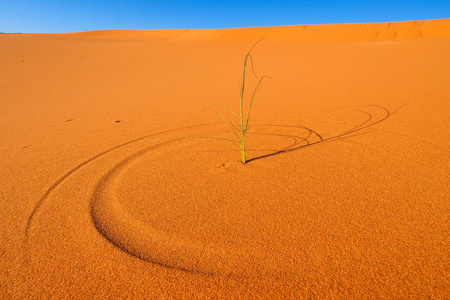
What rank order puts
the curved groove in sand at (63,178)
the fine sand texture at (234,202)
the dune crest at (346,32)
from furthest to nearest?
1. the dune crest at (346,32)
2. the curved groove in sand at (63,178)
3. the fine sand texture at (234,202)

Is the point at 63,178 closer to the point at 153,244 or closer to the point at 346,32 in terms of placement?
the point at 153,244

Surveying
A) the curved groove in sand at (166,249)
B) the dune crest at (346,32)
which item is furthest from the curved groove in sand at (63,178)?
the dune crest at (346,32)

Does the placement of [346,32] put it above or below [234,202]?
above

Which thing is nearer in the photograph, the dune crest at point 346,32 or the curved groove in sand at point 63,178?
the curved groove in sand at point 63,178

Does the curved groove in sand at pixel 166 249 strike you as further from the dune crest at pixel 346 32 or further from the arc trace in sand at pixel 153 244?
the dune crest at pixel 346 32

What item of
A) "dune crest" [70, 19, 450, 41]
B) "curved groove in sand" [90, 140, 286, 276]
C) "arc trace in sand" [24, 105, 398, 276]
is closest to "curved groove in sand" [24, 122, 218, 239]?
"arc trace in sand" [24, 105, 398, 276]

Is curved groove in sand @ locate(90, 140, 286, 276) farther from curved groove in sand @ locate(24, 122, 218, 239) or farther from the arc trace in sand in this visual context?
curved groove in sand @ locate(24, 122, 218, 239)

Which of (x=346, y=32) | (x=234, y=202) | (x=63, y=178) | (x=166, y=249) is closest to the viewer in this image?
(x=166, y=249)

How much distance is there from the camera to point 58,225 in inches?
44.3

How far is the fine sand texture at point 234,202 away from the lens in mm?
854

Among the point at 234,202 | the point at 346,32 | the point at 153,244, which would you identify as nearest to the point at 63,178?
the point at 153,244

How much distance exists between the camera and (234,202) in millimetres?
1229

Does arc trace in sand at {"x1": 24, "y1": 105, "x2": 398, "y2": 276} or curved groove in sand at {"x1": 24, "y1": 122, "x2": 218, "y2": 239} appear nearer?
arc trace in sand at {"x1": 24, "y1": 105, "x2": 398, "y2": 276}

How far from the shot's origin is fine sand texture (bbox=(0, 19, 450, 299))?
854 millimetres
